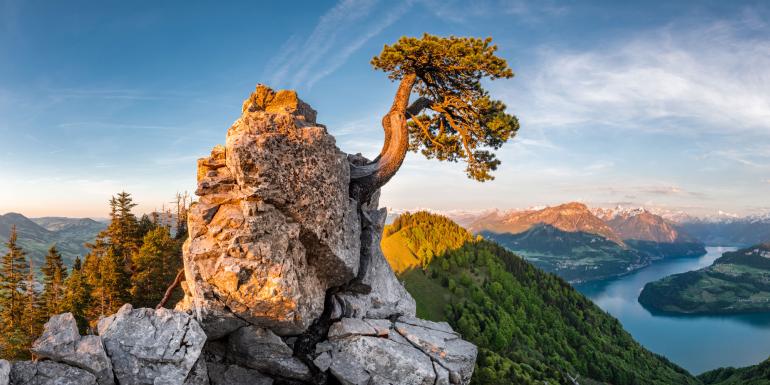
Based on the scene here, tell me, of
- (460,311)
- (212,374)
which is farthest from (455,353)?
(460,311)

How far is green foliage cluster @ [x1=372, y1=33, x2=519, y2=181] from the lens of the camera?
816 inches

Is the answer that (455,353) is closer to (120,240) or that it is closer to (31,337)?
(120,240)

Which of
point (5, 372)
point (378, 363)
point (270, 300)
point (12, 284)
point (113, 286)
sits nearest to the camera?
point (5, 372)

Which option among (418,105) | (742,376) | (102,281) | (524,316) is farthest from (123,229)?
(742,376)

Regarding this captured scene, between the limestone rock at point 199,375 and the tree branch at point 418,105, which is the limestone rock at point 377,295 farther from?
the tree branch at point 418,105

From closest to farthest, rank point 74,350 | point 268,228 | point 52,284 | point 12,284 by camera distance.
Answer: point 74,350
point 268,228
point 12,284
point 52,284

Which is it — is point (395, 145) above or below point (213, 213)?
above

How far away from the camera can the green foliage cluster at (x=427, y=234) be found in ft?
386

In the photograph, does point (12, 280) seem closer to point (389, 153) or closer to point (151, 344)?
point (151, 344)

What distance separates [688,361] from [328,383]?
207 meters

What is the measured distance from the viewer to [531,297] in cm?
12300

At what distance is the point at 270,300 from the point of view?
1378 centimetres

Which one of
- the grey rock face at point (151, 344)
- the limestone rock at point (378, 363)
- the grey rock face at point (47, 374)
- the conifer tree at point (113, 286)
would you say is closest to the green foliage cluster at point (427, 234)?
the conifer tree at point (113, 286)

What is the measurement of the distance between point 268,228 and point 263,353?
15.4ft
